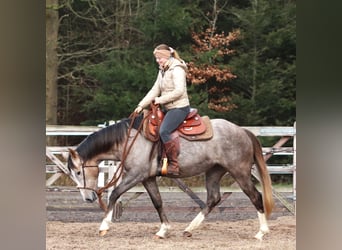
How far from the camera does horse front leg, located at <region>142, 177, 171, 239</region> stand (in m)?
5.44

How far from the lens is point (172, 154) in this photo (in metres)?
5.37

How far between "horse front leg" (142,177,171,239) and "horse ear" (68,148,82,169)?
1.66 feet

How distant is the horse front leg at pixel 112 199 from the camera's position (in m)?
5.40

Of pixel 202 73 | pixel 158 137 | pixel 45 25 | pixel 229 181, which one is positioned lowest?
pixel 229 181


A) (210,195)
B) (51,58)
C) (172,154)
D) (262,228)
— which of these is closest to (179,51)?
(172,154)

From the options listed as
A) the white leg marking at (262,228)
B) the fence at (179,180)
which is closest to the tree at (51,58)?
the fence at (179,180)

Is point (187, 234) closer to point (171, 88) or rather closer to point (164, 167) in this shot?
point (164, 167)

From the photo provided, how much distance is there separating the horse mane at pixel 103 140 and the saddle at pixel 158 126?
171 mm

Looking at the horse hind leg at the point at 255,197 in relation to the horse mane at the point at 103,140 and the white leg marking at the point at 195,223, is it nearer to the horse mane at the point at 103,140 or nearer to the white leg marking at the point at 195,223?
the white leg marking at the point at 195,223

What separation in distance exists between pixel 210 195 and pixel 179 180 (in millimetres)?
269
